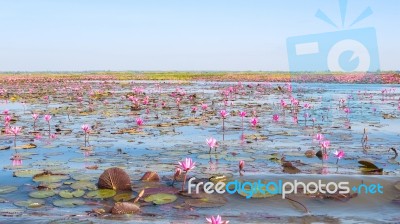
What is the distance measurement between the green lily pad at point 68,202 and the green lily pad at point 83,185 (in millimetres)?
318

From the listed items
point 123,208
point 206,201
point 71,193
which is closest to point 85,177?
point 71,193

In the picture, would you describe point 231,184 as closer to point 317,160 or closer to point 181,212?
point 181,212

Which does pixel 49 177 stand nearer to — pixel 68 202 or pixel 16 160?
pixel 68 202

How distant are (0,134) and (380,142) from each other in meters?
7.68

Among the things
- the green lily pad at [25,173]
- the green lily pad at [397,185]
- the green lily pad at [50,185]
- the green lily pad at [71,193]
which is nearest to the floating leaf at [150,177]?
the green lily pad at [71,193]

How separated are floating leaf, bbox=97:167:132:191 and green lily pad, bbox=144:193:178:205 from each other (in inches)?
15.4

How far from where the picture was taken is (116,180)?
443 cm

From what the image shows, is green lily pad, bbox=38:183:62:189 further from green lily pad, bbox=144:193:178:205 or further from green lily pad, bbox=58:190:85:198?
green lily pad, bbox=144:193:178:205

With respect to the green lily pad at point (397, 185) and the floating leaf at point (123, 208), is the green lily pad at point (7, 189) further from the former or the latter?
the green lily pad at point (397, 185)

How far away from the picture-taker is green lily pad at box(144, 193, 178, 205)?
4.10 meters

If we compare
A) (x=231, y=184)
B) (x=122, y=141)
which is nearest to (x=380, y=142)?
(x=231, y=184)

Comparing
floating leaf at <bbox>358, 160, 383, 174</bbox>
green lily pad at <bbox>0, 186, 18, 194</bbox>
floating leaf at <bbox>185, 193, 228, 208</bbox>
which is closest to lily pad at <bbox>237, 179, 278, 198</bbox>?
floating leaf at <bbox>185, 193, 228, 208</bbox>

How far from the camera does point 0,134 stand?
8422 mm

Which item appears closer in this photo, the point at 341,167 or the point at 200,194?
the point at 200,194
